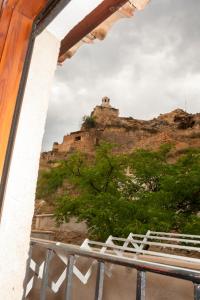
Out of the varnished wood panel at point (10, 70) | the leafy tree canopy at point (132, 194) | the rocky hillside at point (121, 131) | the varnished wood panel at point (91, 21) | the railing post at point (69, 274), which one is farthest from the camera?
the rocky hillside at point (121, 131)

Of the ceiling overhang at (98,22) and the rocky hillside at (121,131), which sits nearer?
the ceiling overhang at (98,22)

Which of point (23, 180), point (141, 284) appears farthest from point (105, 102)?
point (141, 284)

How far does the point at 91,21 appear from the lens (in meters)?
1.93

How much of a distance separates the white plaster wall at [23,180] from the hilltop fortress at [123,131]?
3994 centimetres

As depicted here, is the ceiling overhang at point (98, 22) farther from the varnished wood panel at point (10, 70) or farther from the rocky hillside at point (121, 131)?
the rocky hillside at point (121, 131)

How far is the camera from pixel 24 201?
161 centimetres

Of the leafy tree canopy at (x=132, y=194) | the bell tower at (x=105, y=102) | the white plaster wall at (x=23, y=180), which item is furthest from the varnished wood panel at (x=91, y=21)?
the bell tower at (x=105, y=102)

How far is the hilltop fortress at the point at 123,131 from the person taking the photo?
4269cm

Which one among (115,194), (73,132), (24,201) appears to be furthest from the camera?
(73,132)

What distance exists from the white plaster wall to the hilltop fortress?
39936 mm

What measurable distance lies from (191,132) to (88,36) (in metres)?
40.2

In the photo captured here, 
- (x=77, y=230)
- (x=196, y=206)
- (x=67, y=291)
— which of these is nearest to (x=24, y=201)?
(x=67, y=291)

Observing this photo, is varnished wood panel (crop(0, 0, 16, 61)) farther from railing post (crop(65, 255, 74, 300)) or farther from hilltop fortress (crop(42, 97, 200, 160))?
hilltop fortress (crop(42, 97, 200, 160))

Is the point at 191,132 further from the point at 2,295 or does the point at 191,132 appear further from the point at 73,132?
the point at 2,295
